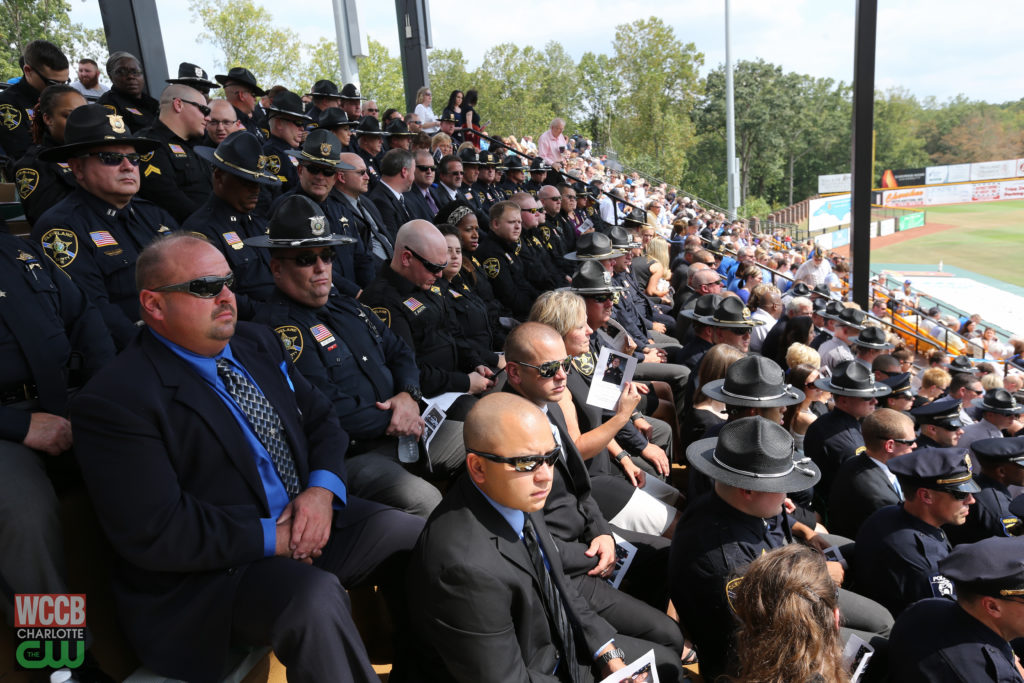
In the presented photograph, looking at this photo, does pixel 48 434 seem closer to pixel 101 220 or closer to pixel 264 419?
pixel 264 419

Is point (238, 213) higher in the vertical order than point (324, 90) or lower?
lower

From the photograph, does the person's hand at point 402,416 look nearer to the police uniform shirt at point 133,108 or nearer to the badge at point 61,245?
the badge at point 61,245

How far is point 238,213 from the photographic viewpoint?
14.9ft

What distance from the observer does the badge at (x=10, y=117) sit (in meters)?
6.14

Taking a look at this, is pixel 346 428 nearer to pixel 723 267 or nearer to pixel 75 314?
pixel 75 314

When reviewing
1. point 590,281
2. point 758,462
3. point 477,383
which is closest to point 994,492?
point 758,462

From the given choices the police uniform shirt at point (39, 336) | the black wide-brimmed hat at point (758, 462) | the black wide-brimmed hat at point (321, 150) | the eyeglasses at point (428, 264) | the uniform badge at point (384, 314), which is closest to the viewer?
the police uniform shirt at point (39, 336)

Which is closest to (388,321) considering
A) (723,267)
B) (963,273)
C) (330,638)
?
(330,638)

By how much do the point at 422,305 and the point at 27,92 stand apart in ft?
15.4

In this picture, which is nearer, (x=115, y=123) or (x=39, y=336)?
(x=39, y=336)

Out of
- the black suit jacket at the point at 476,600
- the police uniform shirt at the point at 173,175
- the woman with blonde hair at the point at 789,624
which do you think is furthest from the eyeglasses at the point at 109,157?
the woman with blonde hair at the point at 789,624

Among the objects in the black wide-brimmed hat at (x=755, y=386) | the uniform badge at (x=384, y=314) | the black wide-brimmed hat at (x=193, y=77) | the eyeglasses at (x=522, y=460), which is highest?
the black wide-brimmed hat at (x=193, y=77)

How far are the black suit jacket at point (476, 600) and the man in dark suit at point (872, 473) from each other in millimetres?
2844

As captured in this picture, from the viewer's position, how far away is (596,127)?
59.3 m
